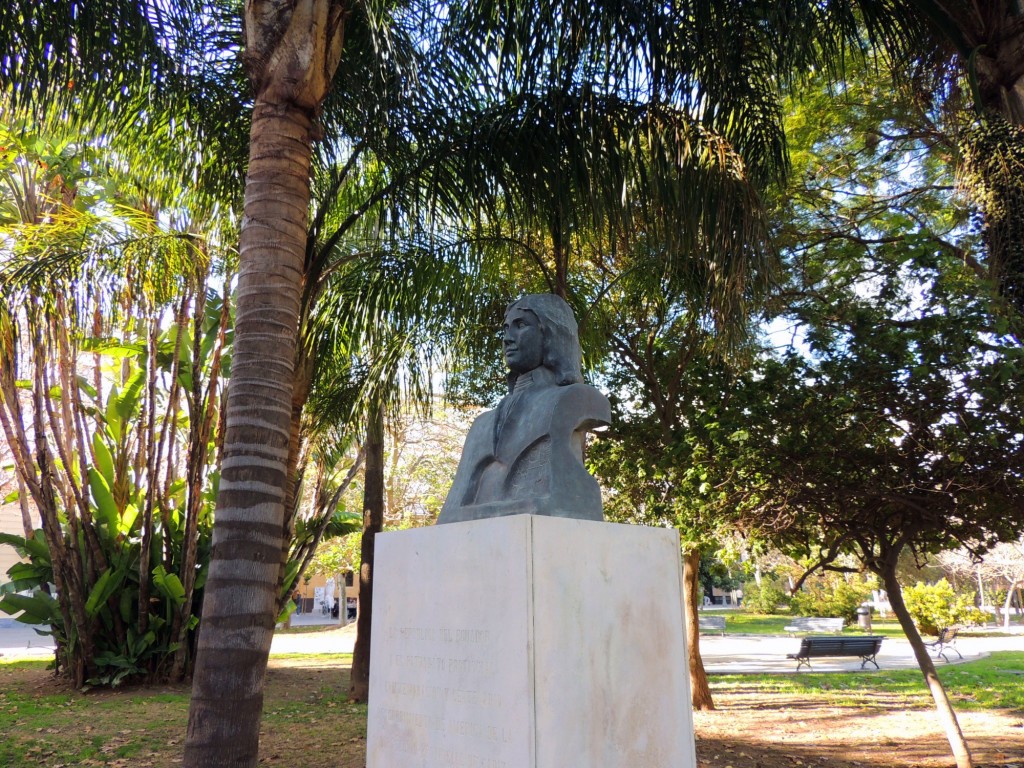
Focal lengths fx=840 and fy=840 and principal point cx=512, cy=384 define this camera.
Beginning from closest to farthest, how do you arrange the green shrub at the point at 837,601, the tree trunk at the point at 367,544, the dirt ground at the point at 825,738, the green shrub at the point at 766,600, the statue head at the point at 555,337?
the statue head at the point at 555,337 < the dirt ground at the point at 825,738 < the tree trunk at the point at 367,544 < the green shrub at the point at 837,601 < the green shrub at the point at 766,600

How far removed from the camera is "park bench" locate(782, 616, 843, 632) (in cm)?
2475

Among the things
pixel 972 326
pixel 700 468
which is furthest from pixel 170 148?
pixel 972 326

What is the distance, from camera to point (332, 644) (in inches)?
834

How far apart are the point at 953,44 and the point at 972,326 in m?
2.23

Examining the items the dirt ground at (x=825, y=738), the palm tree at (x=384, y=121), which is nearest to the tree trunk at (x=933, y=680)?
the dirt ground at (x=825, y=738)

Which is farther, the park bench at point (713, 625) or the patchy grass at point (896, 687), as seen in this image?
the park bench at point (713, 625)

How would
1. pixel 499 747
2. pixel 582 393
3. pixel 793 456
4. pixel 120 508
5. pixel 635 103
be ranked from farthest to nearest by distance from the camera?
pixel 120 508, pixel 793 456, pixel 635 103, pixel 582 393, pixel 499 747

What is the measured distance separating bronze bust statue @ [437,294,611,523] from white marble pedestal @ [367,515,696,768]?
0.24 meters

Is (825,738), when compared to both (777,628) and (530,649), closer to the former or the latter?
(530,649)

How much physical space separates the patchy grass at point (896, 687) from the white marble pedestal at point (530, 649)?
29.6 ft

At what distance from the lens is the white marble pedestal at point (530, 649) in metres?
3.37

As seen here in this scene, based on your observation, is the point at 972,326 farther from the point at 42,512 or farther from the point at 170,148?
the point at 42,512

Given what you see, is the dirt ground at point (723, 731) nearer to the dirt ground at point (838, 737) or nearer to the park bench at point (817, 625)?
the dirt ground at point (838, 737)

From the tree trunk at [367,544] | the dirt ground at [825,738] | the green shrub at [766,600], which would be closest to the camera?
the dirt ground at [825,738]
